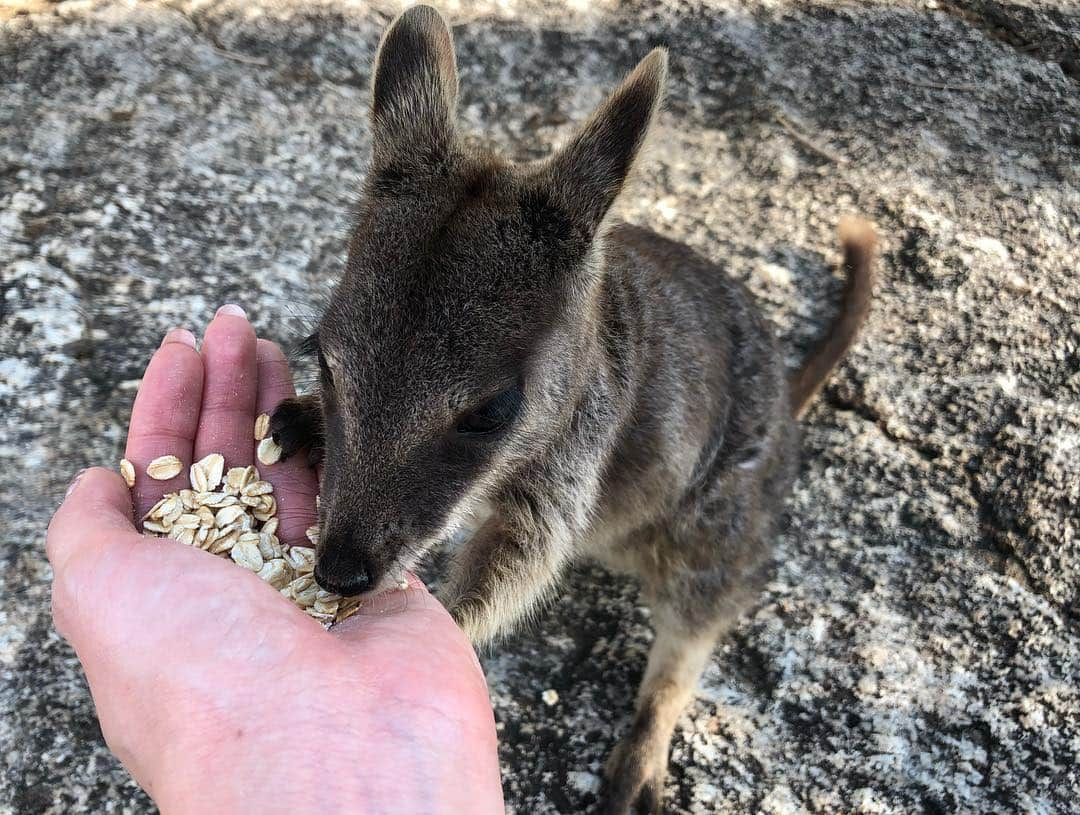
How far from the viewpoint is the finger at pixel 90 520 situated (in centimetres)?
187

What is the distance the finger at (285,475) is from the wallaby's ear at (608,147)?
1084 millimetres

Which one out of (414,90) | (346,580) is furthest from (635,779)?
(414,90)

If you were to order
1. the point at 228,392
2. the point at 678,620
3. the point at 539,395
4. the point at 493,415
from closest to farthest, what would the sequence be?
1. the point at 493,415
2. the point at 539,395
3. the point at 228,392
4. the point at 678,620

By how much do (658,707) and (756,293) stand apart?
1855 mm

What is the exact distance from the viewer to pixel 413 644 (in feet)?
6.16

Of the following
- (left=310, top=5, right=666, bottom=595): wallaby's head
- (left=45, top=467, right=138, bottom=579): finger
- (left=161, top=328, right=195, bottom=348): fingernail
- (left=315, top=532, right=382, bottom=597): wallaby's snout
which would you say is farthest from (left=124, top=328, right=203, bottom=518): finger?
(left=315, top=532, right=382, bottom=597): wallaby's snout

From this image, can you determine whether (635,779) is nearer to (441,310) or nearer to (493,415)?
(493,415)

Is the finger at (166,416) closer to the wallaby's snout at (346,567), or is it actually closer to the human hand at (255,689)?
the human hand at (255,689)

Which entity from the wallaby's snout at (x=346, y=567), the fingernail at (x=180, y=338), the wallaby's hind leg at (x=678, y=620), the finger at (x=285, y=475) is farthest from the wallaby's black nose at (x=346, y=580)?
the wallaby's hind leg at (x=678, y=620)

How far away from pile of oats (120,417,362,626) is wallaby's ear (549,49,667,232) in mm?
1009

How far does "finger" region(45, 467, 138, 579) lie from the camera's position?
1.87m

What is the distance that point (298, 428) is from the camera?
240 cm

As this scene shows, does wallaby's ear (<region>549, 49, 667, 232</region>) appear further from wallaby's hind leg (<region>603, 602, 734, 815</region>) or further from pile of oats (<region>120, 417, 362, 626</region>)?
wallaby's hind leg (<region>603, 602, 734, 815</region>)

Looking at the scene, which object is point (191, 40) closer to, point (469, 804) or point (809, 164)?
point (809, 164)
